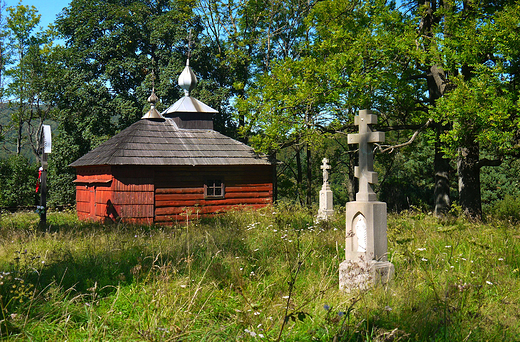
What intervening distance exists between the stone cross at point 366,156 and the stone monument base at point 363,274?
2.61 feet

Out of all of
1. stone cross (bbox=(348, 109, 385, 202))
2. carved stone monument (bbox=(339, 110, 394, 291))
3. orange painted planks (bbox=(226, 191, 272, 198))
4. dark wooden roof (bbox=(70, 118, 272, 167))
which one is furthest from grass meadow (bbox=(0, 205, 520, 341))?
orange painted planks (bbox=(226, 191, 272, 198))

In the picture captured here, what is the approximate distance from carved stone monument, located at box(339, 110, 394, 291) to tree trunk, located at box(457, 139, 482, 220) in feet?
28.4

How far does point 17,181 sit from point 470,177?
76.3ft

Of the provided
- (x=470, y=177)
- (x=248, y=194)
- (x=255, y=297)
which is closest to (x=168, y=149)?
(x=248, y=194)

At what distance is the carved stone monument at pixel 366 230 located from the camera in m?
5.01

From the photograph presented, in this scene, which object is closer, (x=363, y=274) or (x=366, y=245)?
(x=363, y=274)

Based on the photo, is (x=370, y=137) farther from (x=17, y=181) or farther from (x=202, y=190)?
(x=17, y=181)

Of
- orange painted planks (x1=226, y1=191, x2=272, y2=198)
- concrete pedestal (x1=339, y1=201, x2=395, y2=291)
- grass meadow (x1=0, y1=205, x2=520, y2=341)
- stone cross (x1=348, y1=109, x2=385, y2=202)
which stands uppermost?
stone cross (x1=348, y1=109, x2=385, y2=202)

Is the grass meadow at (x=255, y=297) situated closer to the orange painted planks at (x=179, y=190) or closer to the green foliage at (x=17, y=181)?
the orange painted planks at (x=179, y=190)

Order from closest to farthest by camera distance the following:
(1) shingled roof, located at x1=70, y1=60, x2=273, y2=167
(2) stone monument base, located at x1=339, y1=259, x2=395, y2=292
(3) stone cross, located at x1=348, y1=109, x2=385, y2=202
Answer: (2) stone monument base, located at x1=339, y1=259, x2=395, y2=292 → (3) stone cross, located at x1=348, y1=109, x2=385, y2=202 → (1) shingled roof, located at x1=70, y1=60, x2=273, y2=167

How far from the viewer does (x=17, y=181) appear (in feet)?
80.4

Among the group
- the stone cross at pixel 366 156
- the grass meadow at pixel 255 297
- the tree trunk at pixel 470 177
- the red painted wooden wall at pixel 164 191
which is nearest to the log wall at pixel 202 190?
the red painted wooden wall at pixel 164 191

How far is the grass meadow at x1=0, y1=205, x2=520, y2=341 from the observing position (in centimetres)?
346

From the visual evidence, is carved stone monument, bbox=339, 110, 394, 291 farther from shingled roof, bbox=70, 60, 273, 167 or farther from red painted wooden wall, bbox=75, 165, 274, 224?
shingled roof, bbox=70, 60, 273, 167
